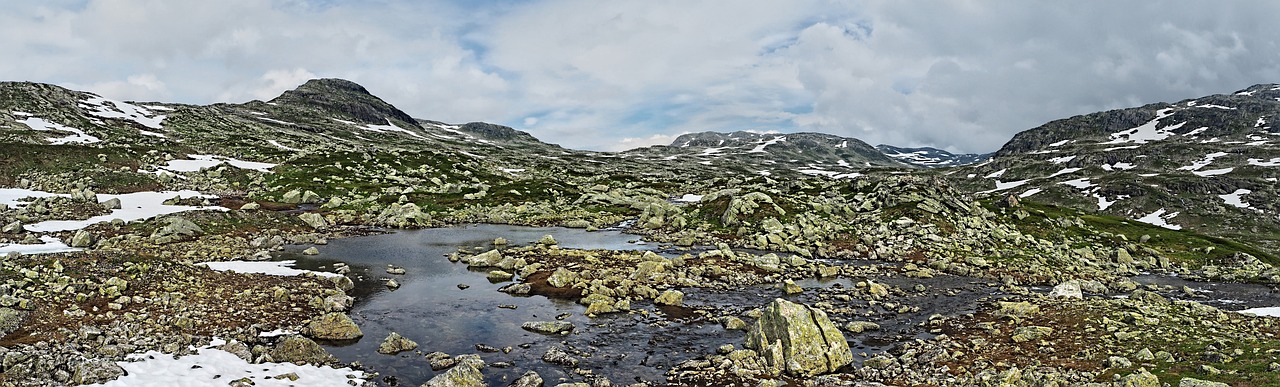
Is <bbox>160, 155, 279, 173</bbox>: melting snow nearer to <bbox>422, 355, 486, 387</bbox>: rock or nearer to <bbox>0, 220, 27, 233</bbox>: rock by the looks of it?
<bbox>0, 220, 27, 233</bbox>: rock

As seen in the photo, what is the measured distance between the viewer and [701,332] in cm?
2905

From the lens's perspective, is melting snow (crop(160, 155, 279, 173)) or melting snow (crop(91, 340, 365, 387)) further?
melting snow (crop(160, 155, 279, 173))

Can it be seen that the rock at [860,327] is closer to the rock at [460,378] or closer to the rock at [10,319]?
the rock at [460,378]

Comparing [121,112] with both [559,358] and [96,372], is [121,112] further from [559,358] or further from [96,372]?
[559,358]

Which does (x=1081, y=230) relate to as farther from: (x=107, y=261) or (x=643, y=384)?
(x=107, y=261)

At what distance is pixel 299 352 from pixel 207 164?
99675 mm

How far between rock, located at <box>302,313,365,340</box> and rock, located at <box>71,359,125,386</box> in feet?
23.7

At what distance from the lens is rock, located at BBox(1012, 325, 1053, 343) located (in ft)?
87.7

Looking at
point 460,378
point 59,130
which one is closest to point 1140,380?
point 460,378

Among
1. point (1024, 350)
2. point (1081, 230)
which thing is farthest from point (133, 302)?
point (1081, 230)

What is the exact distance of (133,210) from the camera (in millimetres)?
58375

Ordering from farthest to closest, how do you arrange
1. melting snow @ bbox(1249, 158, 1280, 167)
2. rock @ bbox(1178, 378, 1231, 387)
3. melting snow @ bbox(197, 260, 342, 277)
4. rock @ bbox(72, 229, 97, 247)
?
melting snow @ bbox(1249, 158, 1280, 167) < rock @ bbox(72, 229, 97, 247) < melting snow @ bbox(197, 260, 342, 277) < rock @ bbox(1178, 378, 1231, 387)

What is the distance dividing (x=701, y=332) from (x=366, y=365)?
580 inches

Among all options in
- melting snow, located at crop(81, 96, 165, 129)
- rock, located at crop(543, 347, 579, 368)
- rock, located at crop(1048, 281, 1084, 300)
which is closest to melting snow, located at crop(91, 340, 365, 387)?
rock, located at crop(543, 347, 579, 368)
